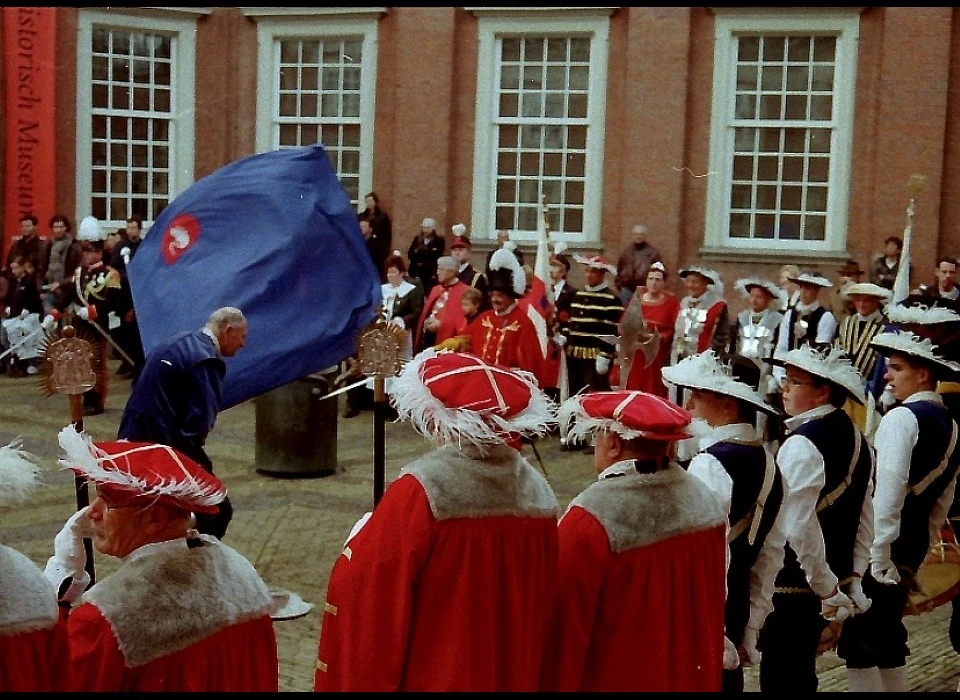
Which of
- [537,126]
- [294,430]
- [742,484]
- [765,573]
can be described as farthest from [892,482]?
[537,126]

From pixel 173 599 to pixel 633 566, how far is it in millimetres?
1449

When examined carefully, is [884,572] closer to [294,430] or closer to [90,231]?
[294,430]

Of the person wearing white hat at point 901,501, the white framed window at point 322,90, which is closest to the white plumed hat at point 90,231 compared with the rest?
the white framed window at point 322,90

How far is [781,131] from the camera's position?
60.1 feet

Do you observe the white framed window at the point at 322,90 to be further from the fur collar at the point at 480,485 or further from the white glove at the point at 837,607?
the fur collar at the point at 480,485

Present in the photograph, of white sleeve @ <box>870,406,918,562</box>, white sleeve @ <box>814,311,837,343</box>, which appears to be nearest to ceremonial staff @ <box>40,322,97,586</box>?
white sleeve @ <box>870,406,918,562</box>

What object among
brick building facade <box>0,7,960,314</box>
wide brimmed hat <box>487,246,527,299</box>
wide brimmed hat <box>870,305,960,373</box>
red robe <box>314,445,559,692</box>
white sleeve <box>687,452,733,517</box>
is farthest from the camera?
brick building facade <box>0,7,960,314</box>

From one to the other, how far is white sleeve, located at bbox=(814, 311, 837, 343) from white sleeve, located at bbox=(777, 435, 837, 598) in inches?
305

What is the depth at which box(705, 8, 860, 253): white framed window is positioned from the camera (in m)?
17.8

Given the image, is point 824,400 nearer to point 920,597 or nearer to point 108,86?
point 920,597

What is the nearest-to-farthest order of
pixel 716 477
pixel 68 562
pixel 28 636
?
1. pixel 28 636
2. pixel 68 562
3. pixel 716 477

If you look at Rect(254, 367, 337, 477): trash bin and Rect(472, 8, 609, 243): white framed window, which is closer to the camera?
Rect(254, 367, 337, 477): trash bin

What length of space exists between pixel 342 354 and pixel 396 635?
6221 mm

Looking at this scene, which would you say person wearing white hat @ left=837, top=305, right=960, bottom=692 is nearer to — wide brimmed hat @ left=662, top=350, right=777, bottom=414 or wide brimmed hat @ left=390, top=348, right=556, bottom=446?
wide brimmed hat @ left=662, top=350, right=777, bottom=414
